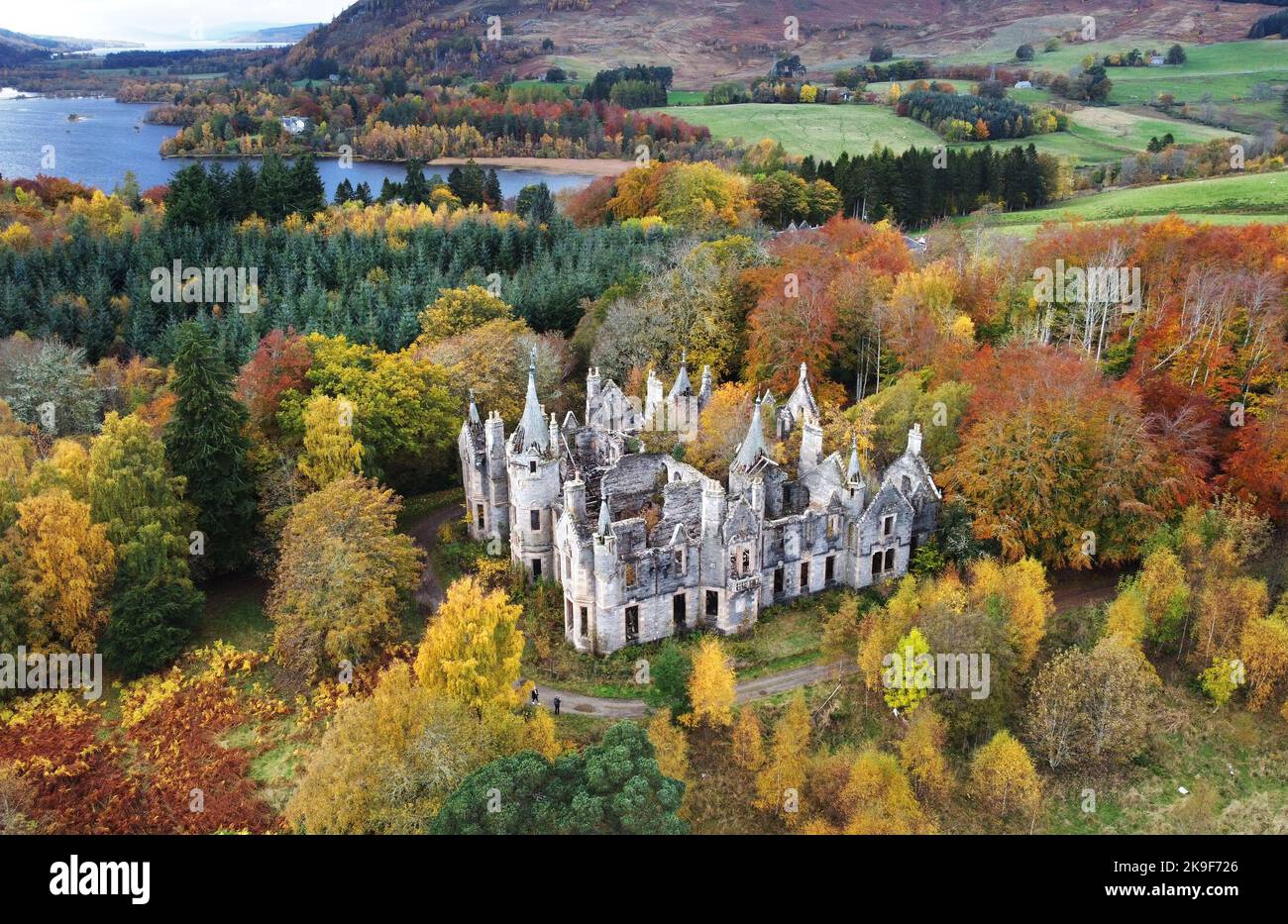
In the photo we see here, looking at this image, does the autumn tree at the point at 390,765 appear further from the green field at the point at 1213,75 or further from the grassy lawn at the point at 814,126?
the green field at the point at 1213,75

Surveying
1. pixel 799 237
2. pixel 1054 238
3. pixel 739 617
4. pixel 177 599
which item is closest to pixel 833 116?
pixel 799 237

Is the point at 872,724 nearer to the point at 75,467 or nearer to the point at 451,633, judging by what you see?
the point at 451,633

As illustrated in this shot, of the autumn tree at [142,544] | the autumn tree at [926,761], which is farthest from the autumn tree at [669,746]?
the autumn tree at [142,544]

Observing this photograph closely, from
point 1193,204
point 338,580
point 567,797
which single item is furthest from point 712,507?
point 1193,204

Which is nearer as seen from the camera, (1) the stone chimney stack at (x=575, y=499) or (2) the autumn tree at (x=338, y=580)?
Result: (2) the autumn tree at (x=338, y=580)

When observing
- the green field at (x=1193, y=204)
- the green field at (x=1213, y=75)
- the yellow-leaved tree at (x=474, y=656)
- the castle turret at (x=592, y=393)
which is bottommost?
the yellow-leaved tree at (x=474, y=656)

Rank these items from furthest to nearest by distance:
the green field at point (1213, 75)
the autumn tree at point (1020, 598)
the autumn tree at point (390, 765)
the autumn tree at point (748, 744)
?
the green field at point (1213, 75), the autumn tree at point (1020, 598), the autumn tree at point (748, 744), the autumn tree at point (390, 765)
